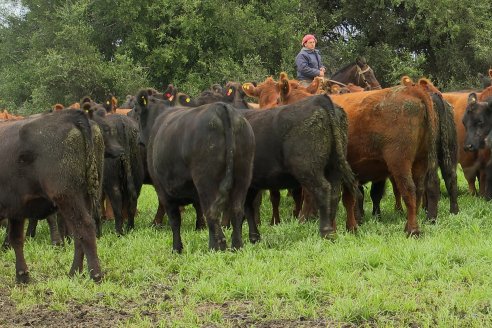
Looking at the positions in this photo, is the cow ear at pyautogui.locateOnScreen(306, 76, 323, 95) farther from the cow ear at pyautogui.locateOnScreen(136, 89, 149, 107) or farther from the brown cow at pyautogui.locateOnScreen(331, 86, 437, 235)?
the cow ear at pyautogui.locateOnScreen(136, 89, 149, 107)

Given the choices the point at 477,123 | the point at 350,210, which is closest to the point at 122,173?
the point at 350,210

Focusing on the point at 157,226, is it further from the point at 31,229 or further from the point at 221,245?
the point at 221,245

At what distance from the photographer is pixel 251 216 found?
947 cm

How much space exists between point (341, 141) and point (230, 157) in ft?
5.35

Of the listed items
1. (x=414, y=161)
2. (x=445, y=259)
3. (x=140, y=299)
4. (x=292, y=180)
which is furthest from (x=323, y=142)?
(x=140, y=299)

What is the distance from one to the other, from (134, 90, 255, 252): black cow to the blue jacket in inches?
258

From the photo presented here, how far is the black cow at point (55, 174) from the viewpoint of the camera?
24.3 ft

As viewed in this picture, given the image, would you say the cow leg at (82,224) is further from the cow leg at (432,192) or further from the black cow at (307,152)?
the cow leg at (432,192)

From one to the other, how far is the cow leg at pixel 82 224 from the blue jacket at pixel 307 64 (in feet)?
27.5

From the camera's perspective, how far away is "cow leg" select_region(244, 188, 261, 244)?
9336 mm

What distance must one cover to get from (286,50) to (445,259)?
893 inches

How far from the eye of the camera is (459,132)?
12508 millimetres

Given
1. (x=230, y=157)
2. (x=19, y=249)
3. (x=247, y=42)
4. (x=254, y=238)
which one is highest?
(x=247, y=42)

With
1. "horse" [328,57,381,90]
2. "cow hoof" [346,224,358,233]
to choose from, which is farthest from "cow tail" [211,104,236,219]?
"horse" [328,57,381,90]
